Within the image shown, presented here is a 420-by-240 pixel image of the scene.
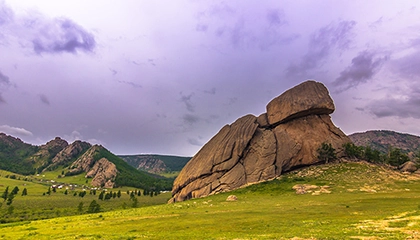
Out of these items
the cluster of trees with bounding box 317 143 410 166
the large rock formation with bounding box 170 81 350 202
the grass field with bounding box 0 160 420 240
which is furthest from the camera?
the cluster of trees with bounding box 317 143 410 166

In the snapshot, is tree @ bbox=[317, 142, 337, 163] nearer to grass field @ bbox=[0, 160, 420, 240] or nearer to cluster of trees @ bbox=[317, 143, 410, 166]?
cluster of trees @ bbox=[317, 143, 410, 166]

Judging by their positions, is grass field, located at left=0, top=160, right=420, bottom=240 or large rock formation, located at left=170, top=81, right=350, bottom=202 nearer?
grass field, located at left=0, top=160, right=420, bottom=240

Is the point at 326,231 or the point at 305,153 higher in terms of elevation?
the point at 305,153

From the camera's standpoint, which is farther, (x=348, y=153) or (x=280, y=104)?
(x=280, y=104)

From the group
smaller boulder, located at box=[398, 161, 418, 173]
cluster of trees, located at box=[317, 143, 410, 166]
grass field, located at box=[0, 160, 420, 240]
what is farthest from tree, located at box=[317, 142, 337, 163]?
smaller boulder, located at box=[398, 161, 418, 173]

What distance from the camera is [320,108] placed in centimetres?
10206

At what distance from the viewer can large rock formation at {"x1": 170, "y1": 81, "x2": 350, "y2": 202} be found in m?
93.4

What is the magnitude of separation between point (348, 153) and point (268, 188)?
43582 millimetres

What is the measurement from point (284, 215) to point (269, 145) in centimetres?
6297

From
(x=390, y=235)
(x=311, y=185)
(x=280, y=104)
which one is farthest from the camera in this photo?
(x=280, y=104)

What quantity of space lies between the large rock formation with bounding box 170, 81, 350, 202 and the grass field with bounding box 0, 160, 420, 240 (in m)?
8.07

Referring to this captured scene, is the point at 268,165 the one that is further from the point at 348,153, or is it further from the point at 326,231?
the point at 326,231

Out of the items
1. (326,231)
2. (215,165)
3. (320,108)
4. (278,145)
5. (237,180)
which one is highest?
(320,108)

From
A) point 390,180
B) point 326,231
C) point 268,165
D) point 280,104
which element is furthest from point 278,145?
point 326,231
